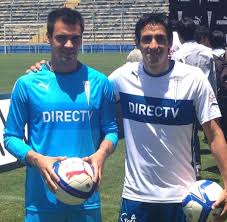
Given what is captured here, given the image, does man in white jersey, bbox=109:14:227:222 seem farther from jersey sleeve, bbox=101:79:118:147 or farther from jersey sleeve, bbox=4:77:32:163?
jersey sleeve, bbox=4:77:32:163

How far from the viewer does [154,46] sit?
3.58 m

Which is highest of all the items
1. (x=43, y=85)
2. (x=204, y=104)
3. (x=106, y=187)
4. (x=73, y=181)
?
(x=43, y=85)

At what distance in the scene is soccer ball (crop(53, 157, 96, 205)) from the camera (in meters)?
3.33

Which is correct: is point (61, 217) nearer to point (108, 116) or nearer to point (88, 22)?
point (108, 116)

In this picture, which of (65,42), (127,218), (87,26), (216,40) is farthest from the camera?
(87,26)

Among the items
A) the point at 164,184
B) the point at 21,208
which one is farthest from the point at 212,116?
the point at 21,208

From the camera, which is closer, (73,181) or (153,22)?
(73,181)

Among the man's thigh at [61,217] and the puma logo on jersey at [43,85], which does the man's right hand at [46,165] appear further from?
the puma logo on jersey at [43,85]

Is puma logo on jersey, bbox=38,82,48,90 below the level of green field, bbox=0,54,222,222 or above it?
above

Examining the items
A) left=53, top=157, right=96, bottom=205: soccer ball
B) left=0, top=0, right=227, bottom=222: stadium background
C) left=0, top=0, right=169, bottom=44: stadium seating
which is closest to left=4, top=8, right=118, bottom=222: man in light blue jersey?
left=53, top=157, right=96, bottom=205: soccer ball

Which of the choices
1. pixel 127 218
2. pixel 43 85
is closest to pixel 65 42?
pixel 43 85

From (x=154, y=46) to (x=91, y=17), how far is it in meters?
43.0

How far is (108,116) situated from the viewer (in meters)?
3.70

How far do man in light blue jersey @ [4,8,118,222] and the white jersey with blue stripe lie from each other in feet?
0.76
